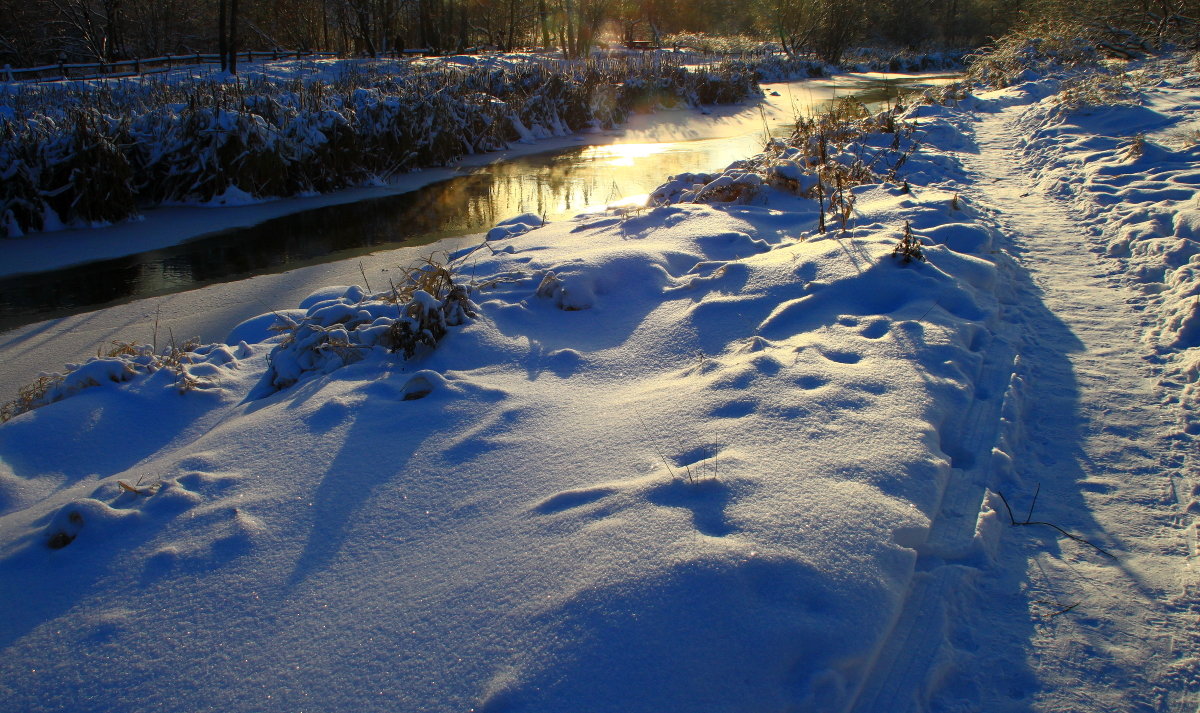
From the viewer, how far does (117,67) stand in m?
19.5

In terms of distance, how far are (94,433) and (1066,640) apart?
149 inches

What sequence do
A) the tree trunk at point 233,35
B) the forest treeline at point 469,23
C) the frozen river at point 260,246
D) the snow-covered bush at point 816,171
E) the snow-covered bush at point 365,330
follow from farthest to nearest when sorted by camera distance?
the forest treeline at point 469,23 < the tree trunk at point 233,35 < the snow-covered bush at point 816,171 < the frozen river at point 260,246 < the snow-covered bush at point 365,330

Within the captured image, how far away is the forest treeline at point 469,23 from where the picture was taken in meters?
20.8

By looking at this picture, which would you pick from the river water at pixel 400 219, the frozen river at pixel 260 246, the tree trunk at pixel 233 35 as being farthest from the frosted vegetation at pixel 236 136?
the tree trunk at pixel 233 35

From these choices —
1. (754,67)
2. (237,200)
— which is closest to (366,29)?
(754,67)

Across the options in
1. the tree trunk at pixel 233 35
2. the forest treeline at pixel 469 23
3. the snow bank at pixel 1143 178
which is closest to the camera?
the snow bank at pixel 1143 178

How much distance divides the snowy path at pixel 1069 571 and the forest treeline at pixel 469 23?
1638 cm

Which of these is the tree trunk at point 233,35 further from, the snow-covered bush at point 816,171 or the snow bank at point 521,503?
the snow bank at point 521,503

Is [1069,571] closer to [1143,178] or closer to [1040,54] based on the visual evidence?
[1143,178]

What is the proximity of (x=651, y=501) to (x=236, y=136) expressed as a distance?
336 inches

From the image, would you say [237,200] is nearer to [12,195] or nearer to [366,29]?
[12,195]

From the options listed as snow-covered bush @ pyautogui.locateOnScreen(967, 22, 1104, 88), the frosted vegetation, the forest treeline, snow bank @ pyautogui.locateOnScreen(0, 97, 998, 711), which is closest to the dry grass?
snow bank @ pyautogui.locateOnScreen(0, 97, 998, 711)

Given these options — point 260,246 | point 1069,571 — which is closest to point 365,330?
point 1069,571

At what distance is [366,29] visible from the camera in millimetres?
24625
